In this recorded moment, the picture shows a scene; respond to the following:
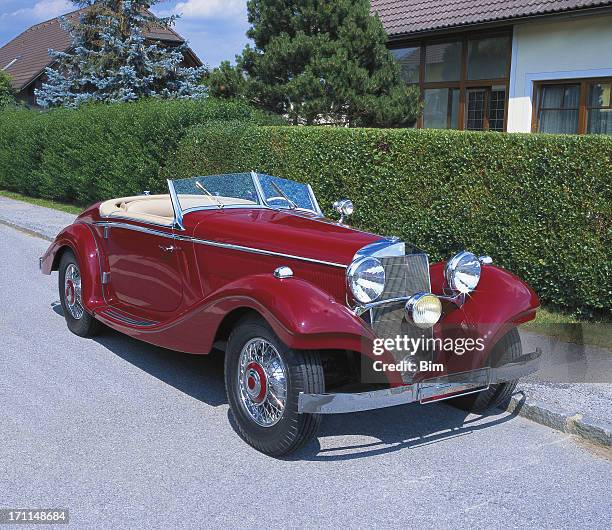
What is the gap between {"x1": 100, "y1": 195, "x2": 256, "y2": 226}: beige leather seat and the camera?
521 centimetres

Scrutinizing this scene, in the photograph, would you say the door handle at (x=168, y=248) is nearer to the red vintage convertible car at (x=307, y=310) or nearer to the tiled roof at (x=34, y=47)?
the red vintage convertible car at (x=307, y=310)

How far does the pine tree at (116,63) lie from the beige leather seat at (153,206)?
12015 mm

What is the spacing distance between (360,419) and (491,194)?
10.5ft

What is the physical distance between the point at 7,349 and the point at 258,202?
242cm

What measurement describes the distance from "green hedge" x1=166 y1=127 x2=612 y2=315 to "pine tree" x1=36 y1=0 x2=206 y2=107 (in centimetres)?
1016

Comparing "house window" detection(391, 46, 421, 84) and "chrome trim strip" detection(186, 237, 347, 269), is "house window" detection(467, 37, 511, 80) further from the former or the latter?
"chrome trim strip" detection(186, 237, 347, 269)

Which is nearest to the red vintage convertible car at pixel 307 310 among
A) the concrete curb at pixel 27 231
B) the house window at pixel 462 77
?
the concrete curb at pixel 27 231

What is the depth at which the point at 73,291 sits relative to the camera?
20.4 ft

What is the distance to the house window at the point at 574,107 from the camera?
11789 mm

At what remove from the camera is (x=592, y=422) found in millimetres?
4273

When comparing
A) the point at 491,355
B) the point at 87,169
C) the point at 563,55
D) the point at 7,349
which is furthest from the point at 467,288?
the point at 87,169

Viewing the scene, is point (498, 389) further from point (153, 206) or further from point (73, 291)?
point (73, 291)

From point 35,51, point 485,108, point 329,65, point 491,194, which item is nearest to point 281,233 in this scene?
point 491,194

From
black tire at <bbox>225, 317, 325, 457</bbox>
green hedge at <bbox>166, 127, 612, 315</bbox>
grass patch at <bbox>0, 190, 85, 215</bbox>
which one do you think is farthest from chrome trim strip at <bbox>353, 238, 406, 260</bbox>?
grass patch at <bbox>0, 190, 85, 215</bbox>
